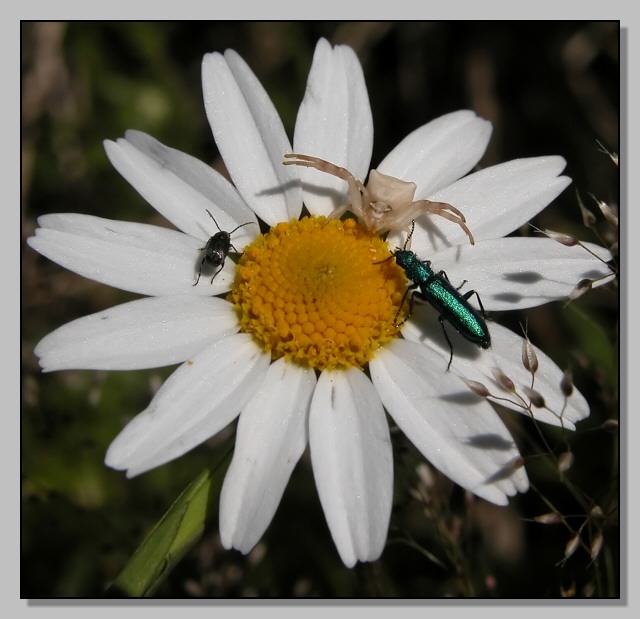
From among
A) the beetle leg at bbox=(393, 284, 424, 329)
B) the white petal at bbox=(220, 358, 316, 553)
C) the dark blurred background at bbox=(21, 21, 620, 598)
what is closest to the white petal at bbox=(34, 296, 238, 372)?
the white petal at bbox=(220, 358, 316, 553)

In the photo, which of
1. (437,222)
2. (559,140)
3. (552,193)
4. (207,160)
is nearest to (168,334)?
(437,222)

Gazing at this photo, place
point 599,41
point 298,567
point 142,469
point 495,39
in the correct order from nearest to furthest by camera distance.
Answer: point 142,469 → point 298,567 → point 599,41 → point 495,39

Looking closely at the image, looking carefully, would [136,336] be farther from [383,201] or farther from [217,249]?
[383,201]

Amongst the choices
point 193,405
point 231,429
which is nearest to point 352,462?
point 193,405

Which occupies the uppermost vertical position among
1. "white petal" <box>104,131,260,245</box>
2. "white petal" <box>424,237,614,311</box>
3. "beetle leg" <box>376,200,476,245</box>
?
"white petal" <box>104,131,260,245</box>

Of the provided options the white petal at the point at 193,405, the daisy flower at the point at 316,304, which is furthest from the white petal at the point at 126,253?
the white petal at the point at 193,405

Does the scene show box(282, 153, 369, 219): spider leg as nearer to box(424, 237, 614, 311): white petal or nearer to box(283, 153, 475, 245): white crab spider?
box(283, 153, 475, 245): white crab spider

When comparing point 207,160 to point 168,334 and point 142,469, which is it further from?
point 142,469
